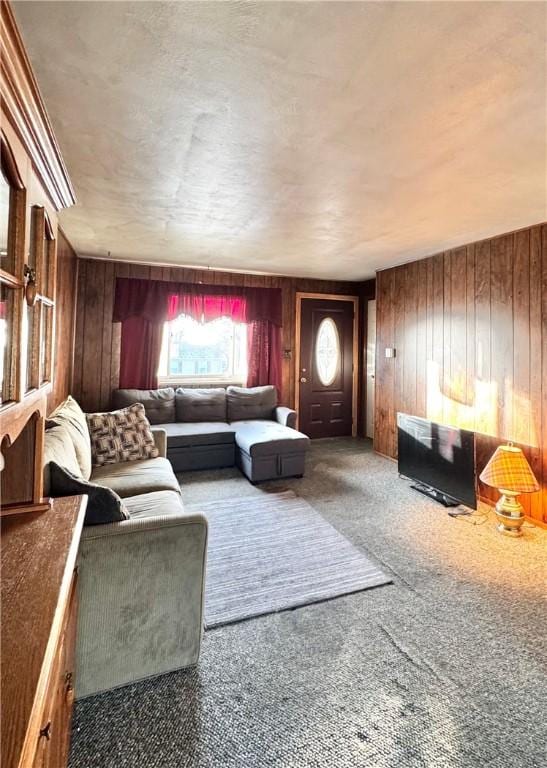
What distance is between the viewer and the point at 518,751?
1.33 metres

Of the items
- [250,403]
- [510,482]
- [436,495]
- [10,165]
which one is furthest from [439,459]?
[10,165]

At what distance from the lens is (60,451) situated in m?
2.05

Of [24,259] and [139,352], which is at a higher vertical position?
[139,352]

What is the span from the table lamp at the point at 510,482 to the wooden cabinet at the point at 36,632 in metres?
2.97

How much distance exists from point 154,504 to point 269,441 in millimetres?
1801

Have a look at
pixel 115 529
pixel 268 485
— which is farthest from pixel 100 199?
pixel 268 485

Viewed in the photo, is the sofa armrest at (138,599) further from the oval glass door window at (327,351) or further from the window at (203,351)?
the oval glass door window at (327,351)

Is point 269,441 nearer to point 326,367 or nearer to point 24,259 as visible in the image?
point 326,367

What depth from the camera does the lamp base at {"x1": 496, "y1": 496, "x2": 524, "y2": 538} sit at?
2.90 meters

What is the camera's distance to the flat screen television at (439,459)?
317cm

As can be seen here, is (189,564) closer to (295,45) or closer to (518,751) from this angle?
Result: (518,751)

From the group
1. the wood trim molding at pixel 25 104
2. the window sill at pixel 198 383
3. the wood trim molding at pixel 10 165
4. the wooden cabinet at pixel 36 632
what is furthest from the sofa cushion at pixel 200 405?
the wood trim molding at pixel 10 165

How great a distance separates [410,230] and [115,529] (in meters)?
3.15

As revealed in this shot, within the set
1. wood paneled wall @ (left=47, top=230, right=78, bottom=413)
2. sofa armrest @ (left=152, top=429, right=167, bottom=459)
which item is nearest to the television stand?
sofa armrest @ (left=152, top=429, right=167, bottom=459)
